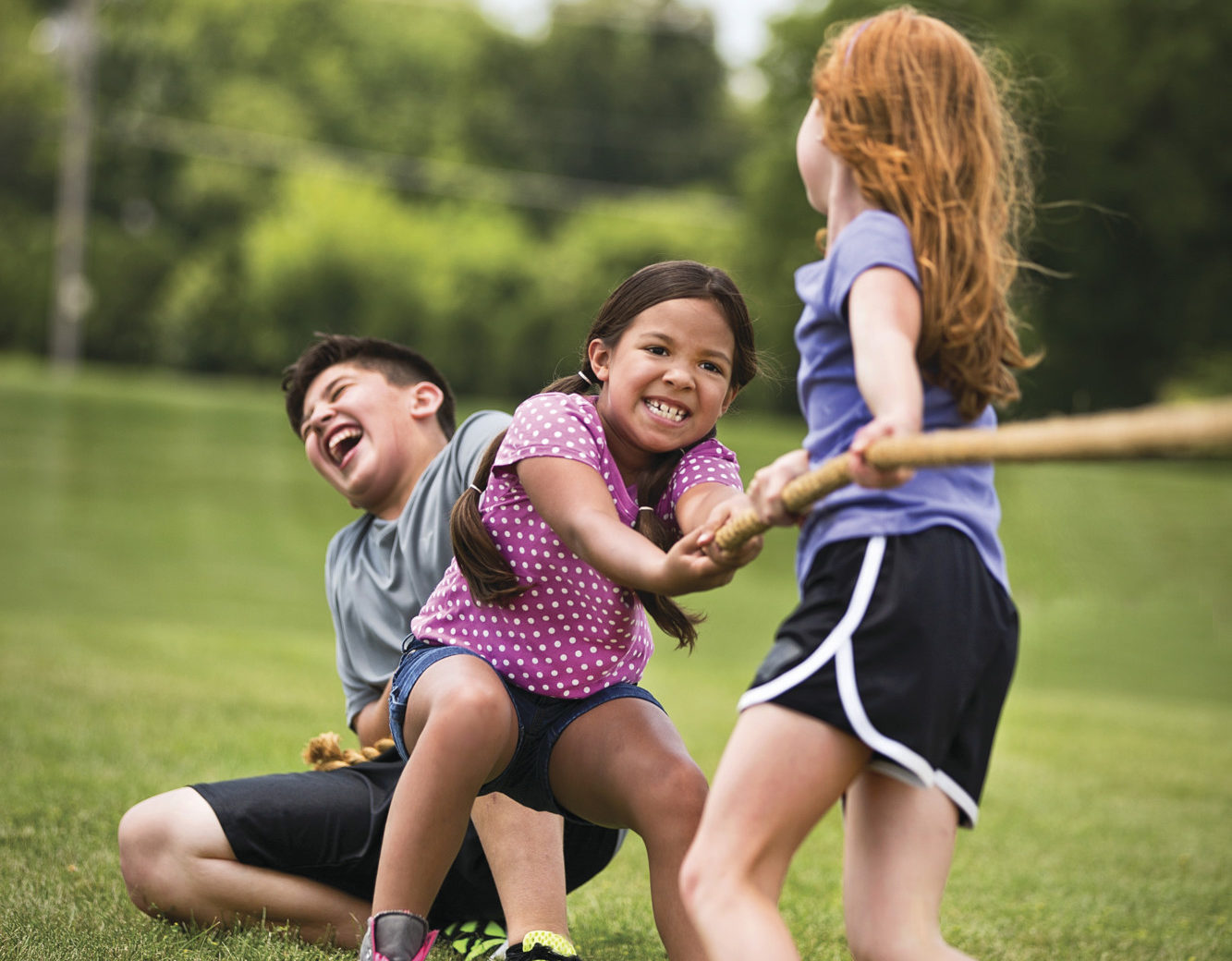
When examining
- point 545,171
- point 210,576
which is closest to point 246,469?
point 210,576

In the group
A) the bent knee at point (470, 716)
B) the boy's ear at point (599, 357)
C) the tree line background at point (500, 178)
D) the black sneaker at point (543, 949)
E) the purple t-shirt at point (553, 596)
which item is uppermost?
the tree line background at point (500, 178)

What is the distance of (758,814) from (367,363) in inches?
79.8

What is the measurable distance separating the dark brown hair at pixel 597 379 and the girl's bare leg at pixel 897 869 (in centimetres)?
62

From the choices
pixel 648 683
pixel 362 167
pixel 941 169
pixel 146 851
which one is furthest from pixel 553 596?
pixel 362 167

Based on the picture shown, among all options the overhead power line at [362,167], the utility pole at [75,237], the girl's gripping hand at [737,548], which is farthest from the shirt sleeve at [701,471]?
the overhead power line at [362,167]

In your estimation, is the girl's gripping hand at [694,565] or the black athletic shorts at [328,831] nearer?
the girl's gripping hand at [694,565]

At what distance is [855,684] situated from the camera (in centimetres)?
205

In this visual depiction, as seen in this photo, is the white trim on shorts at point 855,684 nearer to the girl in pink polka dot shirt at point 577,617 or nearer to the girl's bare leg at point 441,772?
the girl in pink polka dot shirt at point 577,617

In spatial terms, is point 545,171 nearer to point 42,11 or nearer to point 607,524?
point 42,11

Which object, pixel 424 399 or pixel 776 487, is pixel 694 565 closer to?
pixel 776 487

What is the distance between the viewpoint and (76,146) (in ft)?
110

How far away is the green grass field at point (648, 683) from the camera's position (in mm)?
3863

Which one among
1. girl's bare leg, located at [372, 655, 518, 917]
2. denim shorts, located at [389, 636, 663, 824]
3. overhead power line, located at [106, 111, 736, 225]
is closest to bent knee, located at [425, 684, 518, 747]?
girl's bare leg, located at [372, 655, 518, 917]

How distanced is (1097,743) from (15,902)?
249 inches
